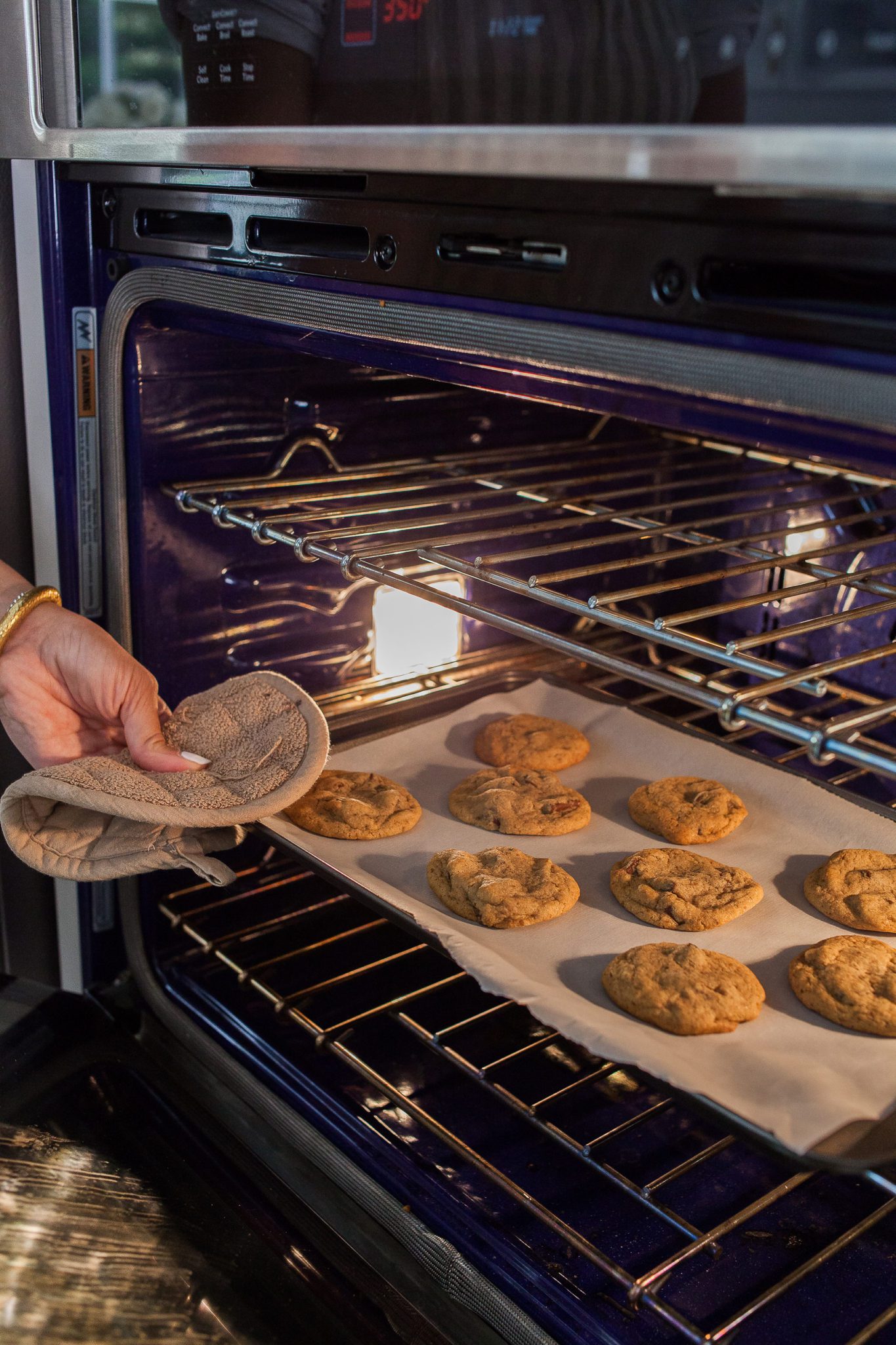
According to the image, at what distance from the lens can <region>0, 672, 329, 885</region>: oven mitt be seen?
1.13m

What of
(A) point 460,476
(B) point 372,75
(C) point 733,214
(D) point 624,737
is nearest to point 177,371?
(A) point 460,476

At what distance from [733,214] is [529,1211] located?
91 cm

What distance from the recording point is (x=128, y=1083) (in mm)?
1367

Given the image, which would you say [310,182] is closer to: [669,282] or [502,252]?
[502,252]

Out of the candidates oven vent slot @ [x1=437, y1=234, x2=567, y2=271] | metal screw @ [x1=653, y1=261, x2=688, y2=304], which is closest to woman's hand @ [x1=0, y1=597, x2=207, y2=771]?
oven vent slot @ [x1=437, y1=234, x2=567, y2=271]

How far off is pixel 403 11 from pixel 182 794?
0.72 meters

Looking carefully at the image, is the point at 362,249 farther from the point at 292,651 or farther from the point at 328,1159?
the point at 328,1159

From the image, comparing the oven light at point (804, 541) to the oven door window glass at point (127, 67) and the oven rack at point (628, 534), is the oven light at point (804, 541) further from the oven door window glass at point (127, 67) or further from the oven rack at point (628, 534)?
the oven door window glass at point (127, 67)

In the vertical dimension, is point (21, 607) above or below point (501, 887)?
above

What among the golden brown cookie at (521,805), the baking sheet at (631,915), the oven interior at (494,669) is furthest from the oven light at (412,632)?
the golden brown cookie at (521,805)

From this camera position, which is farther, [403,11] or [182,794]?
[182,794]

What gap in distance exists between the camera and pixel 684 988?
39.4 inches

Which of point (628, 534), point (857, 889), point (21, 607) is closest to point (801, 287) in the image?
point (628, 534)

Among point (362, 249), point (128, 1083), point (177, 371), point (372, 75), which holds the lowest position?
point (128, 1083)
